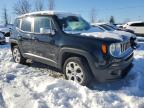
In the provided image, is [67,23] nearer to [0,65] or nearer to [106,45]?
[106,45]

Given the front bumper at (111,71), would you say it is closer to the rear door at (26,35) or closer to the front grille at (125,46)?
the front grille at (125,46)

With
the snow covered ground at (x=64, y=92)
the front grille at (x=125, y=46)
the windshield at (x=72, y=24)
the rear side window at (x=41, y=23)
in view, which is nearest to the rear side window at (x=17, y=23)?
the rear side window at (x=41, y=23)

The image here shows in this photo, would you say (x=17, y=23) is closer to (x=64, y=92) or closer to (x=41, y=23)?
(x=41, y=23)

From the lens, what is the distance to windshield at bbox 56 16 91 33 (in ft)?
19.6

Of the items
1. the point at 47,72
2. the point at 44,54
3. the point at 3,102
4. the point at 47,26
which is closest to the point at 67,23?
the point at 47,26

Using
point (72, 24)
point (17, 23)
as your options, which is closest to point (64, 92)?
point (72, 24)

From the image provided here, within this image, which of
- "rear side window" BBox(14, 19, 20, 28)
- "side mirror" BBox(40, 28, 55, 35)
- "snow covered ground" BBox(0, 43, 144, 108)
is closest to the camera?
"snow covered ground" BBox(0, 43, 144, 108)

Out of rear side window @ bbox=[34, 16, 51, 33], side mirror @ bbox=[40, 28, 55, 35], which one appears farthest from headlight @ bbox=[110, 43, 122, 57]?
rear side window @ bbox=[34, 16, 51, 33]

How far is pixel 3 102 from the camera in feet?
15.0

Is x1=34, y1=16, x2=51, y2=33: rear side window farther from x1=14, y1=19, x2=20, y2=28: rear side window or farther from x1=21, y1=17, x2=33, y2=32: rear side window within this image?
x1=14, y1=19, x2=20, y2=28: rear side window

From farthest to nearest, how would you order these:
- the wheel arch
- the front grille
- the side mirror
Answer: the side mirror → the front grille → the wheel arch

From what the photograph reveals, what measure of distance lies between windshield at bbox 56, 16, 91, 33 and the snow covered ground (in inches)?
53.8

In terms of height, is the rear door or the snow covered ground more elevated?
the rear door

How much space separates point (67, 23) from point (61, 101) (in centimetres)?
243
